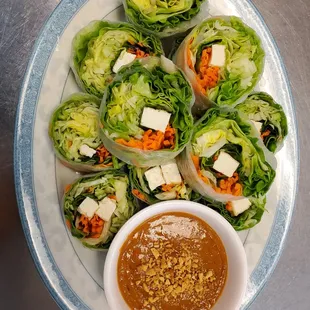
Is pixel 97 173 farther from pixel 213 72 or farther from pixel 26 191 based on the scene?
pixel 213 72

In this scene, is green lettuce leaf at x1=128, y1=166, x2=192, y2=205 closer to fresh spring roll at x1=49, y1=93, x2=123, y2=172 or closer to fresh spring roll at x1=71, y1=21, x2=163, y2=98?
fresh spring roll at x1=49, y1=93, x2=123, y2=172

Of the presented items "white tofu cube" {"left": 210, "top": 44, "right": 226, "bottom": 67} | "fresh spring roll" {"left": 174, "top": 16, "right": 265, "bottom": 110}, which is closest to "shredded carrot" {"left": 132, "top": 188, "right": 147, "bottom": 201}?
"fresh spring roll" {"left": 174, "top": 16, "right": 265, "bottom": 110}

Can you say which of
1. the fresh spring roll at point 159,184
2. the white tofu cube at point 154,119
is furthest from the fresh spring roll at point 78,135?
the white tofu cube at point 154,119

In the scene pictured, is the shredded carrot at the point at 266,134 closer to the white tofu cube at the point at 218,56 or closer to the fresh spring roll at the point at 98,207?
the white tofu cube at the point at 218,56

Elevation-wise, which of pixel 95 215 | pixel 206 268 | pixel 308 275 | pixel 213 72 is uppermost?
pixel 213 72

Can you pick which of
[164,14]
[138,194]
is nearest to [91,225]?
[138,194]

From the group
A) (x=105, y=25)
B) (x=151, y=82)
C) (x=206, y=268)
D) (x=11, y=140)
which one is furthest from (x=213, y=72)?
(x=11, y=140)
